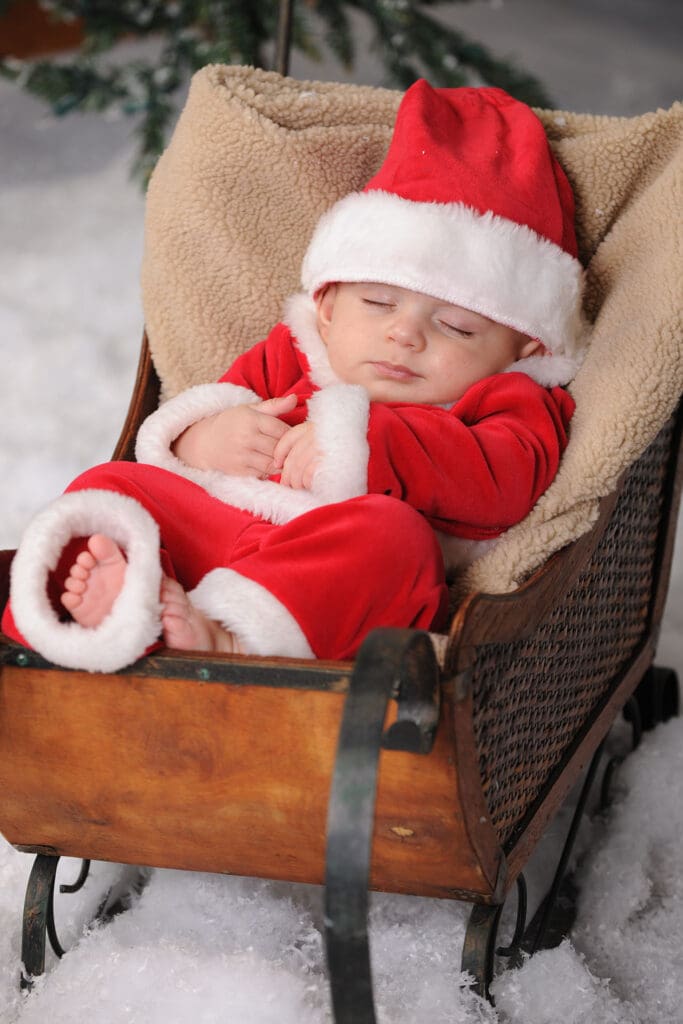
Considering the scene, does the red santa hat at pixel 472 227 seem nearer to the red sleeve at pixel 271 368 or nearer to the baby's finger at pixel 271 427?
the red sleeve at pixel 271 368

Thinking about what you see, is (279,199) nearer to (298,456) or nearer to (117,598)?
(298,456)

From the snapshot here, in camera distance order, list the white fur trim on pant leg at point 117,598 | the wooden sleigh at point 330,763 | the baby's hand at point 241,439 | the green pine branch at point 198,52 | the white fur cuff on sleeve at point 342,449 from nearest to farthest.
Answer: the wooden sleigh at point 330,763
the white fur trim on pant leg at point 117,598
the white fur cuff on sleeve at point 342,449
the baby's hand at point 241,439
the green pine branch at point 198,52

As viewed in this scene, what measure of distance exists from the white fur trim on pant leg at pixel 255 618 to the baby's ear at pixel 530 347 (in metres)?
0.43

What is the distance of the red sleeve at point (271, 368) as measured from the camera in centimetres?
122

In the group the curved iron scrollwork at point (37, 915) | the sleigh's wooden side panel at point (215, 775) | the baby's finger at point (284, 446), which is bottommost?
the curved iron scrollwork at point (37, 915)

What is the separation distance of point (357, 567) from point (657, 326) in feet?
1.31

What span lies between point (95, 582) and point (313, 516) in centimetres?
18

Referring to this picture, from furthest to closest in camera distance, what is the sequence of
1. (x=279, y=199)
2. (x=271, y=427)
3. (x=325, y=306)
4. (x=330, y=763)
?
1. (x=279, y=199)
2. (x=325, y=306)
3. (x=271, y=427)
4. (x=330, y=763)

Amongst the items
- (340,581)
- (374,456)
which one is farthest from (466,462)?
(340,581)

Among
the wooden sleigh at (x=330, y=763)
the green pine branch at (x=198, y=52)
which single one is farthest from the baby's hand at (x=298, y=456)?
the green pine branch at (x=198, y=52)

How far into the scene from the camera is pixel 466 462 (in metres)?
1.01

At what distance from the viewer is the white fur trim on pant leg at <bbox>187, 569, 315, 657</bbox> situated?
2.85 ft

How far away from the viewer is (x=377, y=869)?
91 centimetres

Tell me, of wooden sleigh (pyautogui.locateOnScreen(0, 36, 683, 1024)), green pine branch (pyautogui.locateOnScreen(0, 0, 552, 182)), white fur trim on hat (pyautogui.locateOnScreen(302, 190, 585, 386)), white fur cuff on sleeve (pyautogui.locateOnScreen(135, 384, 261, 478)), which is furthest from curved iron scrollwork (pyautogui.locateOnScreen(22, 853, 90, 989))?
green pine branch (pyautogui.locateOnScreen(0, 0, 552, 182))
